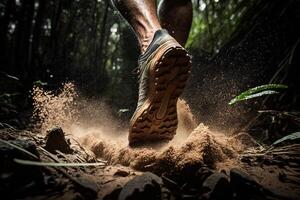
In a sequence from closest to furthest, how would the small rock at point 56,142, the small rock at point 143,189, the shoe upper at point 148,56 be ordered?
the small rock at point 143,189 → the small rock at point 56,142 → the shoe upper at point 148,56

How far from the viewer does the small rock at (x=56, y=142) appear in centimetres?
148

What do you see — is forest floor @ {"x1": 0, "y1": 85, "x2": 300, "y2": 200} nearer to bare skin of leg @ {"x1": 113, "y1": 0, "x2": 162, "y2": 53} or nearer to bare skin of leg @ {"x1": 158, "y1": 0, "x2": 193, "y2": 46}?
bare skin of leg @ {"x1": 113, "y1": 0, "x2": 162, "y2": 53}

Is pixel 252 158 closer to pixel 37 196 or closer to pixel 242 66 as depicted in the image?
pixel 37 196

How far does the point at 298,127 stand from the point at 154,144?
994 mm

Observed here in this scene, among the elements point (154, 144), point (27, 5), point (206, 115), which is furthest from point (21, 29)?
point (154, 144)

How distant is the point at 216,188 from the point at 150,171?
360 mm

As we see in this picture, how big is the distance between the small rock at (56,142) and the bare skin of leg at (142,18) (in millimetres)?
643

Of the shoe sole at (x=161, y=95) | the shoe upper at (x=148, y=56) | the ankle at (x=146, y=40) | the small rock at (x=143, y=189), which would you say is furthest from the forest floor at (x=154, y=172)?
the ankle at (x=146, y=40)

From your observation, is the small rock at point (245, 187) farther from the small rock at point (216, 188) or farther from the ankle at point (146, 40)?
the ankle at point (146, 40)

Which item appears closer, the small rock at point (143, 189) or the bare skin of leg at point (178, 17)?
the small rock at point (143, 189)

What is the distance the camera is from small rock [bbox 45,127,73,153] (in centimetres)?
148

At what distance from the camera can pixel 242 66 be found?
296 cm

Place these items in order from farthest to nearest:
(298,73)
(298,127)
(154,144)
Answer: (298,73) < (298,127) < (154,144)

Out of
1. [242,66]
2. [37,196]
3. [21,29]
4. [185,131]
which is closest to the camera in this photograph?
[37,196]
